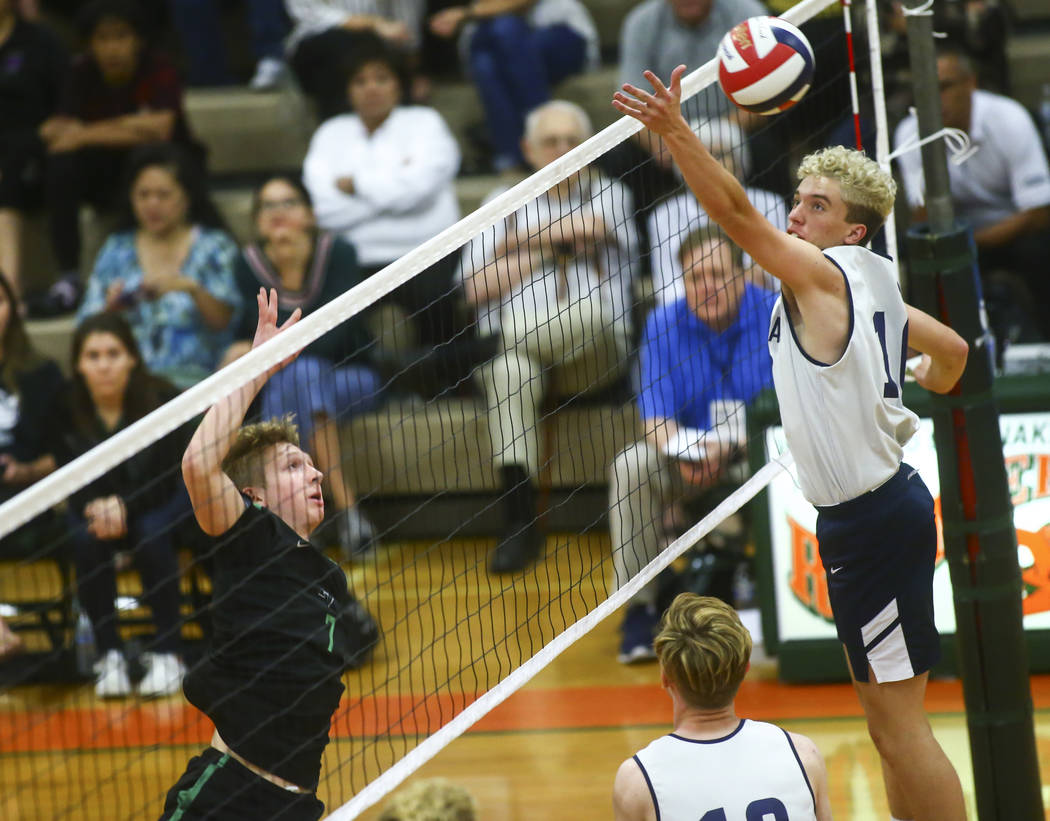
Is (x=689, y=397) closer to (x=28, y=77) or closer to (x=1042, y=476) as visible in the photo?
(x=1042, y=476)

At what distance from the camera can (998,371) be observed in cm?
620

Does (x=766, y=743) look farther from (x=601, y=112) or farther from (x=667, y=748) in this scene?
(x=601, y=112)

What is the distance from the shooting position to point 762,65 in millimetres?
3527

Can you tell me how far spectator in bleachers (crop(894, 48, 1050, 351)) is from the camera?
712cm

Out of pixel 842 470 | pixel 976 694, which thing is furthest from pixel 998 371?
pixel 842 470

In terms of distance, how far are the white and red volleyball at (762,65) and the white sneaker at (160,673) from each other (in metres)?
3.93

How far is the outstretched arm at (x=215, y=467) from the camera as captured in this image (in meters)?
3.35

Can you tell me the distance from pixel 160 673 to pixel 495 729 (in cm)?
162

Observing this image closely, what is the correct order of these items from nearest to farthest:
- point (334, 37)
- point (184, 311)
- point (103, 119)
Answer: point (184, 311), point (334, 37), point (103, 119)

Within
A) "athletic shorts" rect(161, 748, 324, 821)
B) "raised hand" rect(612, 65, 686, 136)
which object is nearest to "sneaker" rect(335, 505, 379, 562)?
"athletic shorts" rect(161, 748, 324, 821)

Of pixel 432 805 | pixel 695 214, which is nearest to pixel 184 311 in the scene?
pixel 695 214

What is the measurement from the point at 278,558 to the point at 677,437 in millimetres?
2505

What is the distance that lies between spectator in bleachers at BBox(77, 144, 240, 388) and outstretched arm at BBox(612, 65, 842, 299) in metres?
4.74

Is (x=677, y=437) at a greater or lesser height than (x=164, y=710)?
greater
